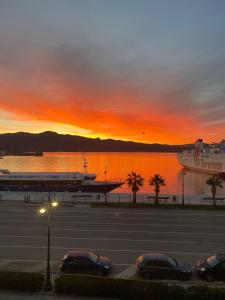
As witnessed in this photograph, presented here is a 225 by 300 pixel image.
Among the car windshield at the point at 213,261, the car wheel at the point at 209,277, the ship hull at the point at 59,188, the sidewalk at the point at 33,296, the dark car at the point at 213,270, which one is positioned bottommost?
the sidewalk at the point at 33,296

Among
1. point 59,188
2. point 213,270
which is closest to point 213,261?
point 213,270

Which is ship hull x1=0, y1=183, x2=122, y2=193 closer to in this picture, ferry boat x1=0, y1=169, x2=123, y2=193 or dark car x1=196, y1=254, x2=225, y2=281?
ferry boat x1=0, y1=169, x2=123, y2=193

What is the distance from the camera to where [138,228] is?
3584 centimetres

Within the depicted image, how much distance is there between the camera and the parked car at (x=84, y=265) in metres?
22.9

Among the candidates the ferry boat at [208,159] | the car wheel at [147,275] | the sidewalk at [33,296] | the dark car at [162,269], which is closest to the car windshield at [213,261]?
the dark car at [162,269]

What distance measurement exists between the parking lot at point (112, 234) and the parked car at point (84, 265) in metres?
0.88

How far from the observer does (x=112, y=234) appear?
33.4m

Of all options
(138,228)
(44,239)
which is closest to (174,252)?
(138,228)

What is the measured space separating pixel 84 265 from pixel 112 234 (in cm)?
1048

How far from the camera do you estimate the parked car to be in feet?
75.1

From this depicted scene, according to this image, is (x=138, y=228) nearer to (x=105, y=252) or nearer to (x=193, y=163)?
(x=105, y=252)

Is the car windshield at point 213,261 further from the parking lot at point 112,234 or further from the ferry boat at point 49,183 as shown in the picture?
the ferry boat at point 49,183

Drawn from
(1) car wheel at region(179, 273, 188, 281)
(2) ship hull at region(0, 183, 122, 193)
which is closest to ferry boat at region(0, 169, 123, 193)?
(2) ship hull at region(0, 183, 122, 193)

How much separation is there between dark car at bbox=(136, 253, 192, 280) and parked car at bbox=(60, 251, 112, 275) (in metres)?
2.23
